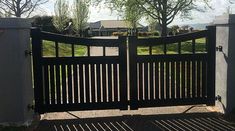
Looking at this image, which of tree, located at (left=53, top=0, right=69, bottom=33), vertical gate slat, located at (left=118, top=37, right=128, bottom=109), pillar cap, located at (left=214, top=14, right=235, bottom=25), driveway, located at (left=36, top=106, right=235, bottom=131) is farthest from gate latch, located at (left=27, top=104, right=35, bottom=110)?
tree, located at (left=53, top=0, right=69, bottom=33)

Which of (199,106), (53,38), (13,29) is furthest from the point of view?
(199,106)

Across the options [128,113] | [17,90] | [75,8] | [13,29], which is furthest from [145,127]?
[75,8]

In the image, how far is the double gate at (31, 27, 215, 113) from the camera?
23.4 ft

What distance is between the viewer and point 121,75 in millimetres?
7258

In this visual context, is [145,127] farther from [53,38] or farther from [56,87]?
[53,38]

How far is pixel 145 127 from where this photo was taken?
261 inches

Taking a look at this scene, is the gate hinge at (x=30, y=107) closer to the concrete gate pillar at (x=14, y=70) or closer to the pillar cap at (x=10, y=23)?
the concrete gate pillar at (x=14, y=70)

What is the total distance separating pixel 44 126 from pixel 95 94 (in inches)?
43.6

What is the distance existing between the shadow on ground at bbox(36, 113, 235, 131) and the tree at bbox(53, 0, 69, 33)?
48.1 meters

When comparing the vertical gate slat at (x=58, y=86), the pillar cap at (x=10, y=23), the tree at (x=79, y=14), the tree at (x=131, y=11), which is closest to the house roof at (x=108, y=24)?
the tree at (x=79, y=14)

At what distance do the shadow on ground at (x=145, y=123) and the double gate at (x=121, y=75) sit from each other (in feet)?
1.01

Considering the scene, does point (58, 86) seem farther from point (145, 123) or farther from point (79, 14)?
point (79, 14)

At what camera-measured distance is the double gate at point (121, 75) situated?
7121 mm

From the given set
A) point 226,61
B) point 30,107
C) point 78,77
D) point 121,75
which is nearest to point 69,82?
point 78,77
